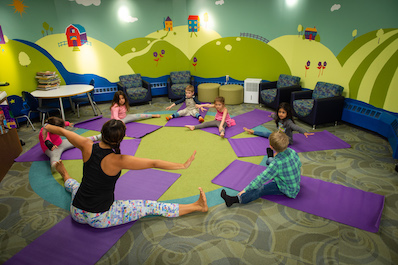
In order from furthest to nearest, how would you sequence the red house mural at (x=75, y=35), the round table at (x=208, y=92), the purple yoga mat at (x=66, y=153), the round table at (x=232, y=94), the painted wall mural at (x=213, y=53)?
1. the round table at (x=208, y=92)
2. the round table at (x=232, y=94)
3. the red house mural at (x=75, y=35)
4. the painted wall mural at (x=213, y=53)
5. the purple yoga mat at (x=66, y=153)

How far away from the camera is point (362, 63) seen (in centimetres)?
489

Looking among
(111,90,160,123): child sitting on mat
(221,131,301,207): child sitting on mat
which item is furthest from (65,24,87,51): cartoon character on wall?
(221,131,301,207): child sitting on mat

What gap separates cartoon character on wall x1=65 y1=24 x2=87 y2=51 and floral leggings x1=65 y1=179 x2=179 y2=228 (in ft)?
19.3

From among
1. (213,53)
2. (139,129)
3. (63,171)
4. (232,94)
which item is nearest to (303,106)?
(232,94)

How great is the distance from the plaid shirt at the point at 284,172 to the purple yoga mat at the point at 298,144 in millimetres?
1264

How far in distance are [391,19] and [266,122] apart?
2.88 m

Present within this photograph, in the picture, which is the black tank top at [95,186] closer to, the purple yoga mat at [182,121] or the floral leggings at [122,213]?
the floral leggings at [122,213]

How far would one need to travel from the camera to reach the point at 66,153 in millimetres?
4336

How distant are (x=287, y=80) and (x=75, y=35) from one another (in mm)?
6018

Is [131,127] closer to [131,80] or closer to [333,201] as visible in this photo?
[131,80]

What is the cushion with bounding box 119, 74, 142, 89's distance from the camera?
7.50 metres

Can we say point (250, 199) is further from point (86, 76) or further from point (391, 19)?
point (86, 76)

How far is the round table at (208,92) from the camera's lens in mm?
7211

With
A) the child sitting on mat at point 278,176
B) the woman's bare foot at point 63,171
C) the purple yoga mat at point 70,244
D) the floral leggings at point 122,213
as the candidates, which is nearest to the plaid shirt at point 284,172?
the child sitting on mat at point 278,176
